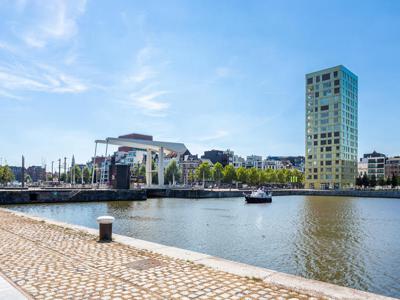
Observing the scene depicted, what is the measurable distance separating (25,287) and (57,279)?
0.89 meters

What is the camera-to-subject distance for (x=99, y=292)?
8266 millimetres

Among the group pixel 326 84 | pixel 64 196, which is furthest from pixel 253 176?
pixel 64 196

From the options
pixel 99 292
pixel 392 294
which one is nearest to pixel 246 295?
pixel 99 292

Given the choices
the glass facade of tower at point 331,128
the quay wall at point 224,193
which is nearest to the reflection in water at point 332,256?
the quay wall at point 224,193

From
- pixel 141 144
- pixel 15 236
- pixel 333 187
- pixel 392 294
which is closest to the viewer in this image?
pixel 392 294

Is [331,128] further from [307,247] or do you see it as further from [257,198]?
[307,247]

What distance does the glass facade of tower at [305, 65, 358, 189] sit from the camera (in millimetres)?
153250

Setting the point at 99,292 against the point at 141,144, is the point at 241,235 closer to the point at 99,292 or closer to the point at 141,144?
the point at 99,292

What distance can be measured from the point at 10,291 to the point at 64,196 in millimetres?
60631

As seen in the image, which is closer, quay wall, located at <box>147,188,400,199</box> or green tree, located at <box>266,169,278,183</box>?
quay wall, located at <box>147,188,400,199</box>

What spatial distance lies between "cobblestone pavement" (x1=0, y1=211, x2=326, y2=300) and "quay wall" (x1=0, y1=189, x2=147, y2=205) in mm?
49363

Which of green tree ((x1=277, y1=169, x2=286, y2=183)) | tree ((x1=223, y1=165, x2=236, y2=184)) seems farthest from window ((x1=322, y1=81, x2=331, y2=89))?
tree ((x1=223, y1=165, x2=236, y2=184))

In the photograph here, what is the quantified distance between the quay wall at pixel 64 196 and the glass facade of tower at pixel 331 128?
10566 cm

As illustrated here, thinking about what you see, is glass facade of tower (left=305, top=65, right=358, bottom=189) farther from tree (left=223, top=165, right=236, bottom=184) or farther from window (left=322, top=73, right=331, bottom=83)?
tree (left=223, top=165, right=236, bottom=184)
